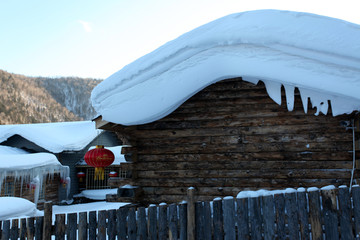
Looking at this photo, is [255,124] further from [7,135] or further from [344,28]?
[7,135]

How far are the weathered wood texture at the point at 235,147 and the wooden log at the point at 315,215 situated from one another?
2.12 m

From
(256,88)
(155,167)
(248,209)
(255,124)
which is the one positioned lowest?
(248,209)

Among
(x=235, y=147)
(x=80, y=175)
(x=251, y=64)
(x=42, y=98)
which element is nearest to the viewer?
(x=251, y=64)

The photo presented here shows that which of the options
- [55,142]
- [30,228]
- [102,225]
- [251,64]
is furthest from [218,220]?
[55,142]

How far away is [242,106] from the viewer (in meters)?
6.47

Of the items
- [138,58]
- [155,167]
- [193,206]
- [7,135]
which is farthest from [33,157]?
[193,206]

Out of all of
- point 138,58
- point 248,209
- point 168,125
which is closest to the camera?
point 248,209

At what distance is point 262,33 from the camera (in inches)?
194

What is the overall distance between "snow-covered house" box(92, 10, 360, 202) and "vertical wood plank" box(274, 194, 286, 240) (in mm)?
2170

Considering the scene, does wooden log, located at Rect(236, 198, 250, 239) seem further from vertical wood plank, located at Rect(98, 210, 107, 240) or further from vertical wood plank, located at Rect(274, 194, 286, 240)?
vertical wood plank, located at Rect(98, 210, 107, 240)

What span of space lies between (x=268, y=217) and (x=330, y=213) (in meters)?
0.84

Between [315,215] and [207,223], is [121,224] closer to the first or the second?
[207,223]

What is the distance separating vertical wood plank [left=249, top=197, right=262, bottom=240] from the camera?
3.96 metres

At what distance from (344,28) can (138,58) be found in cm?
358
